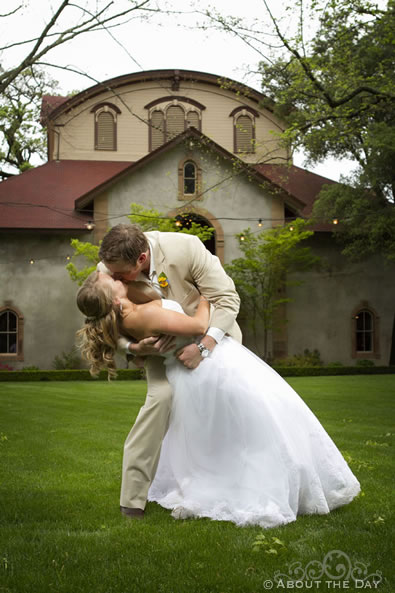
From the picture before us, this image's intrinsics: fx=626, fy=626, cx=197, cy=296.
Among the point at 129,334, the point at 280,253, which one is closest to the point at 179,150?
the point at 280,253

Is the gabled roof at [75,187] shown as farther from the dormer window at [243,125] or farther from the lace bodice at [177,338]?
the lace bodice at [177,338]

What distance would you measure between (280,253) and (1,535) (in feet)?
64.8

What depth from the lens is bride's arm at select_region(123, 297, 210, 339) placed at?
4.36m

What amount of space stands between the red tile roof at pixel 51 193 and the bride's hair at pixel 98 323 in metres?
19.6

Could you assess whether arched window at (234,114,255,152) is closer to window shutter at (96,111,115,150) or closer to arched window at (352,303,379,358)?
window shutter at (96,111,115,150)

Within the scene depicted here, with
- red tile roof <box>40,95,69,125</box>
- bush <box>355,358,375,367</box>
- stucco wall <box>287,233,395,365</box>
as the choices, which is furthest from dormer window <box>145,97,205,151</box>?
bush <box>355,358,375,367</box>

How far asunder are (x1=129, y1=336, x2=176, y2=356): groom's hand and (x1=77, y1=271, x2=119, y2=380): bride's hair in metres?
0.18

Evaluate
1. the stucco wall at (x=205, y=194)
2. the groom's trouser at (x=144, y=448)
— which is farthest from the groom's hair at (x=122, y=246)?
the stucco wall at (x=205, y=194)

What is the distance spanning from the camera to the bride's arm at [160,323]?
14.3 feet

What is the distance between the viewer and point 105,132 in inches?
1110

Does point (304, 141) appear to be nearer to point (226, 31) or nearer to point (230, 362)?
point (226, 31)

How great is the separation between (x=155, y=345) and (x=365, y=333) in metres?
22.4

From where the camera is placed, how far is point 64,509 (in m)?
4.64

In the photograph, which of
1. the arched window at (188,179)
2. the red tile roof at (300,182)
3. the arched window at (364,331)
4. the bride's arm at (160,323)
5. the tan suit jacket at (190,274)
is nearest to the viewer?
the bride's arm at (160,323)
